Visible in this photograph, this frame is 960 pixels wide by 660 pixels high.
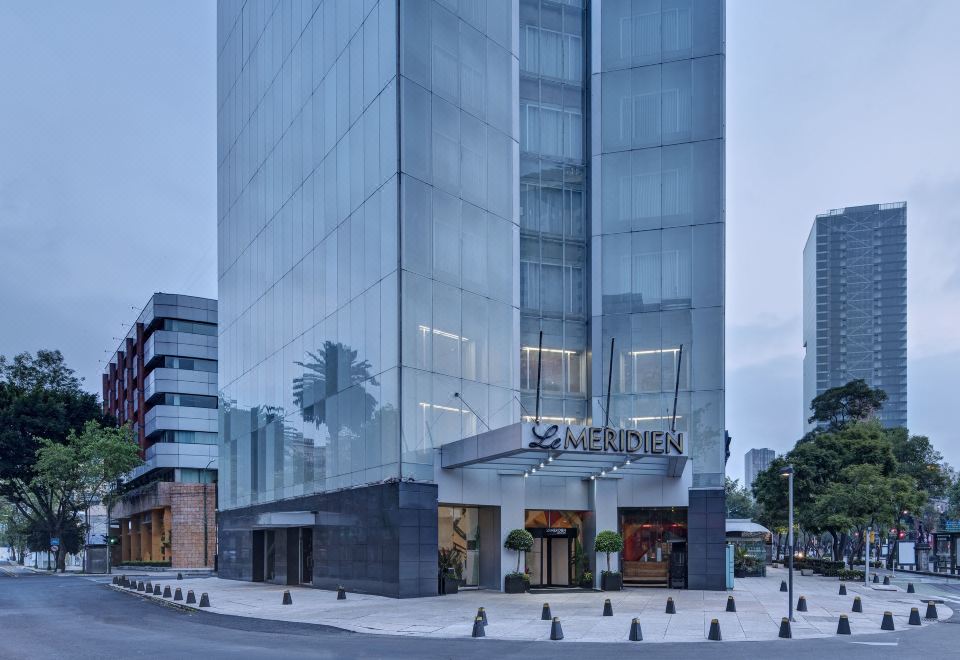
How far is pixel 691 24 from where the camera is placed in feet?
150

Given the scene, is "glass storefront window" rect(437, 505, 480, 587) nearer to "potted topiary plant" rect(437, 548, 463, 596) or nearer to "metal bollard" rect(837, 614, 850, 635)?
"potted topiary plant" rect(437, 548, 463, 596)

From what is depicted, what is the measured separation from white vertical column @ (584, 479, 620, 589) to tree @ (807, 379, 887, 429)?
52957mm

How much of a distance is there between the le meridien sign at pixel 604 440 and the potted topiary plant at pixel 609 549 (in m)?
6.45

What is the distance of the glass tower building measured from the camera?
3772 cm

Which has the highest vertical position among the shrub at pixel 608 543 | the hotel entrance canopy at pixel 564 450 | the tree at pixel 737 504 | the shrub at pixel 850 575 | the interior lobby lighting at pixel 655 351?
the interior lobby lighting at pixel 655 351

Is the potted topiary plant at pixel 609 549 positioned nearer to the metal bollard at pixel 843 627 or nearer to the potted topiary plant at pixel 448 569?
the potted topiary plant at pixel 448 569

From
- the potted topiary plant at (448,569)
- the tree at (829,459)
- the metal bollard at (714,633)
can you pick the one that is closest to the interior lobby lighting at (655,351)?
the potted topiary plant at (448,569)

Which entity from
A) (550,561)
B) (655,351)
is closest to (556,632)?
(550,561)

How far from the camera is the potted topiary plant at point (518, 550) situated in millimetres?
38781

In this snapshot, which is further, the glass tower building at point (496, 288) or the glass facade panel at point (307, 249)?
the glass facade panel at point (307, 249)

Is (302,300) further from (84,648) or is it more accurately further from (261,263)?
(84,648)

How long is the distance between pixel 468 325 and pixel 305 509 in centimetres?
1444

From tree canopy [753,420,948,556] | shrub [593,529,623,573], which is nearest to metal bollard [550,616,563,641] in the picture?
shrub [593,529,623,573]

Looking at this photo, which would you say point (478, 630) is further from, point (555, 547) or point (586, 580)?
point (555, 547)
